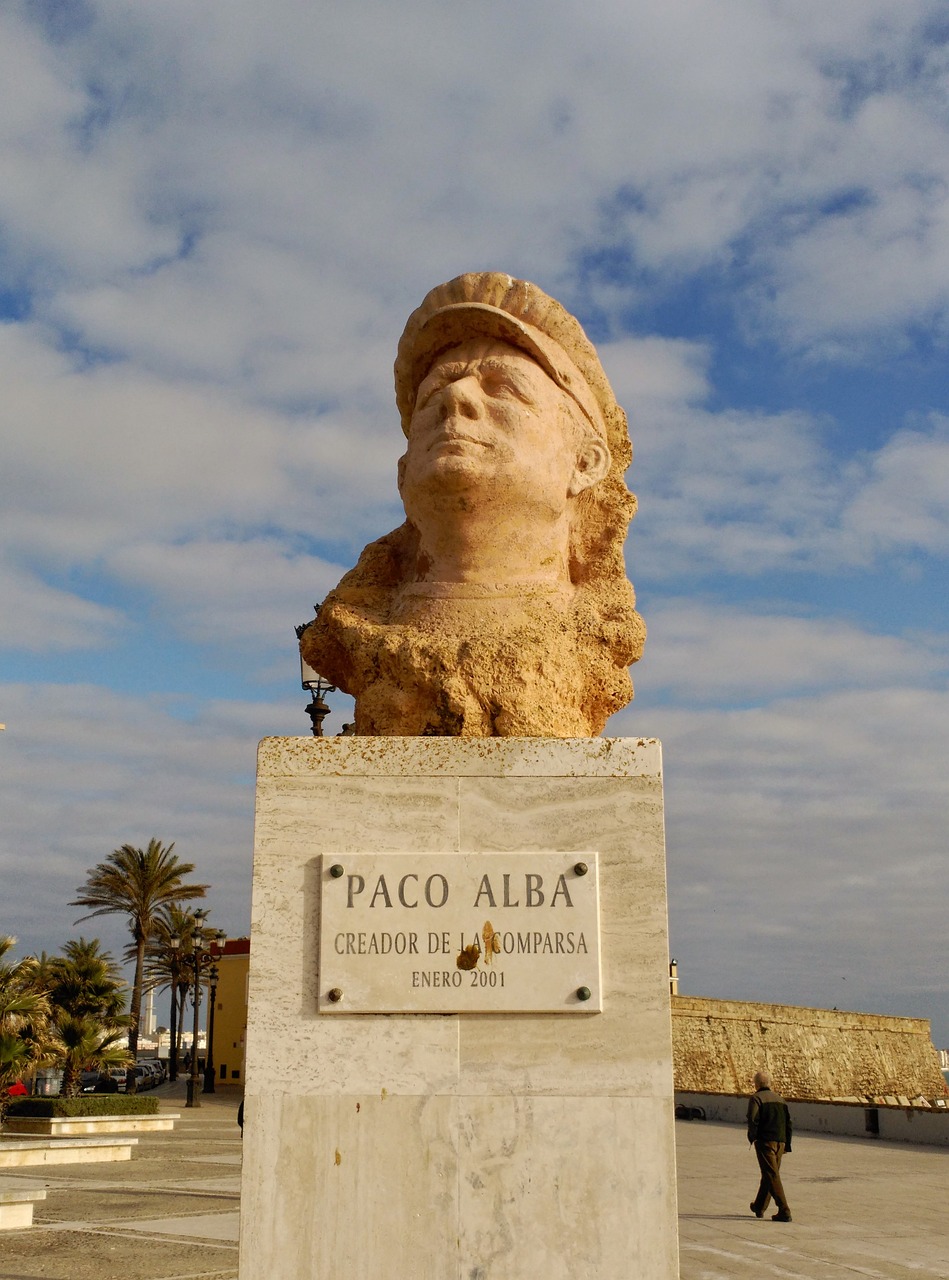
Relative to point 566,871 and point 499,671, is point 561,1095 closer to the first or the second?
point 566,871

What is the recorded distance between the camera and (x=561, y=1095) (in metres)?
3.89

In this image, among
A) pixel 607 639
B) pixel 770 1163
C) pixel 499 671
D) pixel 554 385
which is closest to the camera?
pixel 499 671

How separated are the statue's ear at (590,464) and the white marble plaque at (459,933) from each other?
193cm

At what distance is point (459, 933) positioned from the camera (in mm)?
4008

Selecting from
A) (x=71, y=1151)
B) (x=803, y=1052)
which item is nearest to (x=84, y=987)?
(x=71, y=1151)

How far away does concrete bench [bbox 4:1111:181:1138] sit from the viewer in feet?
58.6

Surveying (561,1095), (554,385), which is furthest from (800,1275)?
(554,385)

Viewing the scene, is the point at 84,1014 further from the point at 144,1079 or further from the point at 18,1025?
the point at 144,1079

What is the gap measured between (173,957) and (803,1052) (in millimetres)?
19325

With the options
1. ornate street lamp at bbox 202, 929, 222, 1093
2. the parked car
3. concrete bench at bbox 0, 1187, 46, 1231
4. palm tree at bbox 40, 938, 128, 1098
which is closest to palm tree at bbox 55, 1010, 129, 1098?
palm tree at bbox 40, 938, 128, 1098

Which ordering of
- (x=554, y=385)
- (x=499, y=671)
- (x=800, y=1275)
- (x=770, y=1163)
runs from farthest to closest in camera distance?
1. (x=770, y=1163)
2. (x=800, y=1275)
3. (x=554, y=385)
4. (x=499, y=671)

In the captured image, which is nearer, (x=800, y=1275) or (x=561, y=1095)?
(x=561, y=1095)

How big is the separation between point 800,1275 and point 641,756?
5311 millimetres

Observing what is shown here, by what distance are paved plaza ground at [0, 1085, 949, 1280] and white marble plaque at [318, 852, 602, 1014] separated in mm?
878
